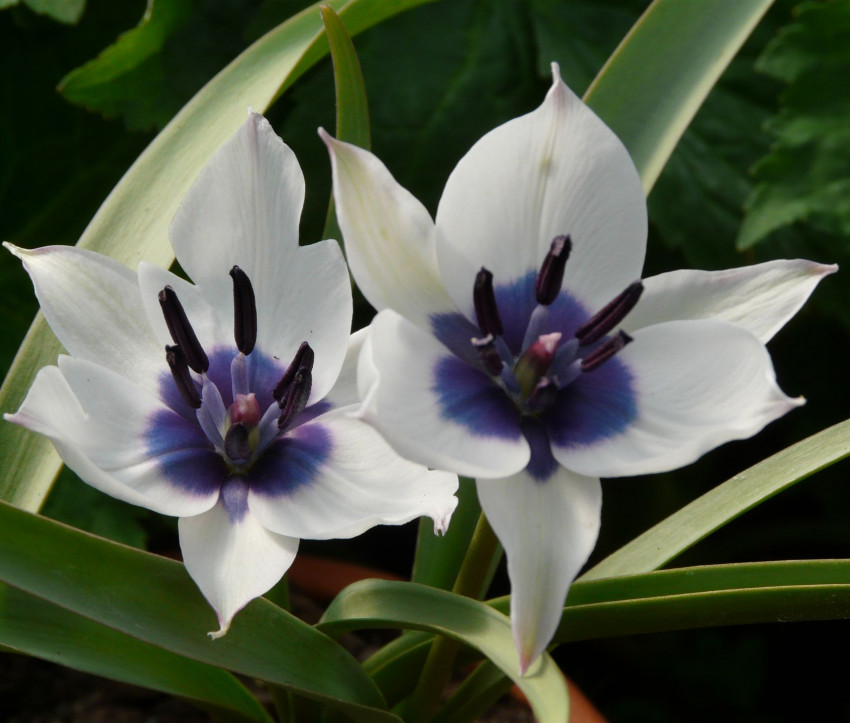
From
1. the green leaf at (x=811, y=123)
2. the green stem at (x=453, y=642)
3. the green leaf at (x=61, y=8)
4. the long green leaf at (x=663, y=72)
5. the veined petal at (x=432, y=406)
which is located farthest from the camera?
the green leaf at (x=811, y=123)

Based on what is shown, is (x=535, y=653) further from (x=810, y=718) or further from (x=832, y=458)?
(x=810, y=718)

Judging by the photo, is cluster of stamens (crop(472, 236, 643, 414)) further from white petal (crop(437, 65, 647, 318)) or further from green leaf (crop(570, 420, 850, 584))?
green leaf (crop(570, 420, 850, 584))

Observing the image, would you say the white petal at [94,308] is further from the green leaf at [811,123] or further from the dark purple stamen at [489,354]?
the green leaf at [811,123]

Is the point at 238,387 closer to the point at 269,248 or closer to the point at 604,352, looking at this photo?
the point at 269,248

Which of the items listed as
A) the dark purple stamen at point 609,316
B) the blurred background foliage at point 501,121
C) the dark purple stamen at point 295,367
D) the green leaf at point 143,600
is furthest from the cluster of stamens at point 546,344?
the blurred background foliage at point 501,121

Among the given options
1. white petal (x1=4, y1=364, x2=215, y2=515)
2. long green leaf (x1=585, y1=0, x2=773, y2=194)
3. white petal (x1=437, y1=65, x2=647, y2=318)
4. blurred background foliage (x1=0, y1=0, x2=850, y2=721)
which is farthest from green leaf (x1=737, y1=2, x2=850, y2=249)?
white petal (x1=4, y1=364, x2=215, y2=515)

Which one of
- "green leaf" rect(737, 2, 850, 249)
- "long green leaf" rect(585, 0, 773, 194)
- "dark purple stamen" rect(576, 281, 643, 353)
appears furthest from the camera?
"green leaf" rect(737, 2, 850, 249)
